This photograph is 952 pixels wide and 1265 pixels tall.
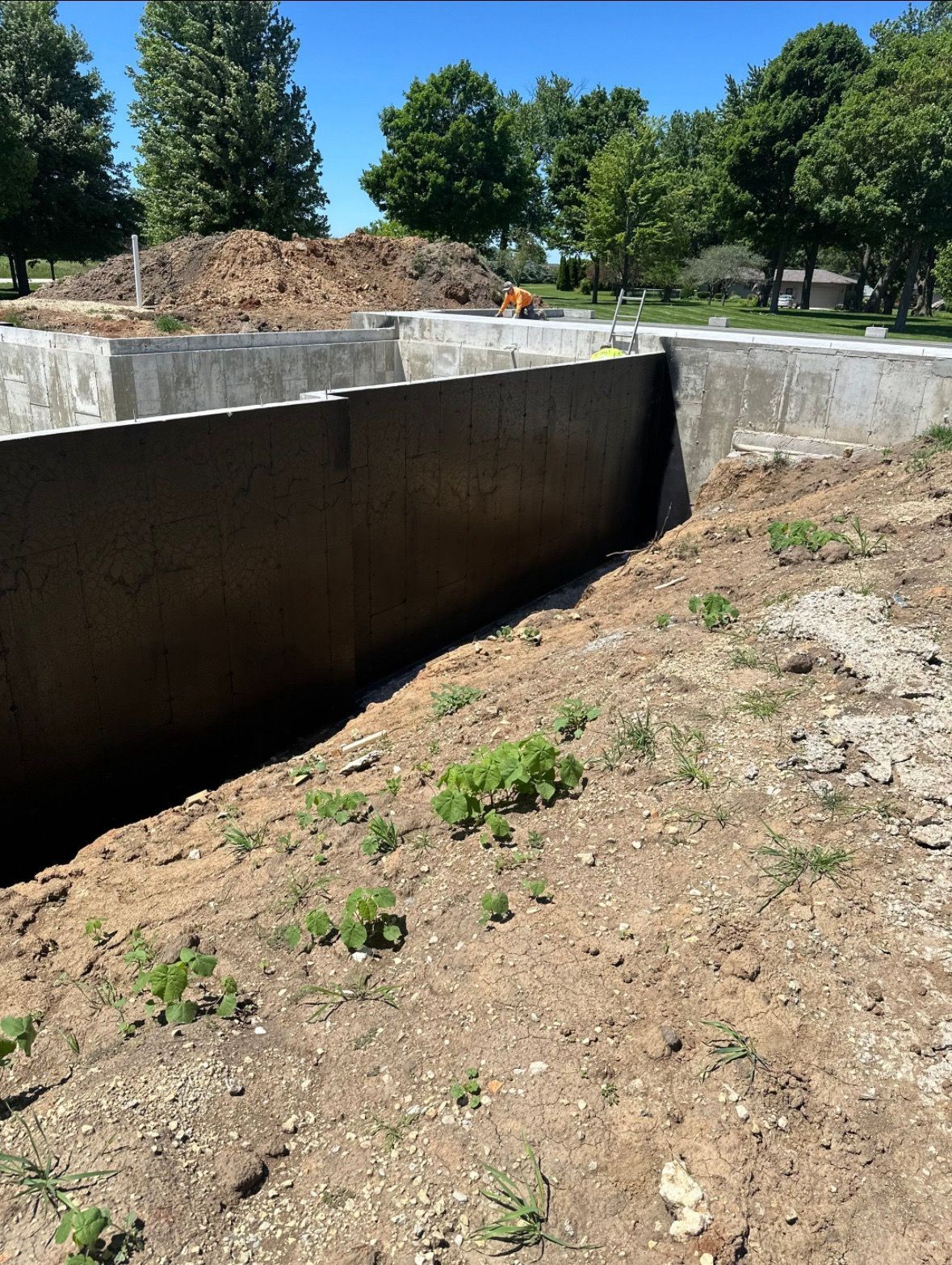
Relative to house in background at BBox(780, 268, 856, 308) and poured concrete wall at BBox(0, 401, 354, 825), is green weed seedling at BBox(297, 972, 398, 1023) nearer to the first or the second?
poured concrete wall at BBox(0, 401, 354, 825)

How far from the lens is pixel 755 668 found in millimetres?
5453

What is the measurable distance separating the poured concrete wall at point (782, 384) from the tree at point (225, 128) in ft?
82.4

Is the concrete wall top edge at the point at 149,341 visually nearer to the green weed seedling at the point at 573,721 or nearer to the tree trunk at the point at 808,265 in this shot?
the green weed seedling at the point at 573,721

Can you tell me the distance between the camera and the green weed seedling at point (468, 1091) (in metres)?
2.99

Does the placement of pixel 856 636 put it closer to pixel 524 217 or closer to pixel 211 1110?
pixel 211 1110

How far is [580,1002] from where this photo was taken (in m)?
3.30

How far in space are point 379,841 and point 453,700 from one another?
7.35 feet

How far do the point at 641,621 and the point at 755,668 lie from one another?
221 cm

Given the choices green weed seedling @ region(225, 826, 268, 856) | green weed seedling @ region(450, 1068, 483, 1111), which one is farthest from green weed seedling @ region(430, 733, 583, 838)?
green weed seedling @ region(450, 1068, 483, 1111)

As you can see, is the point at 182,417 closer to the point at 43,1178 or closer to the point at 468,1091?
the point at 43,1178

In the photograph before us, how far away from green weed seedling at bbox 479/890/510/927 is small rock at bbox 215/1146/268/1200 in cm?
128

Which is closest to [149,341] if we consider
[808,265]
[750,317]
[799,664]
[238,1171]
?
[799,664]

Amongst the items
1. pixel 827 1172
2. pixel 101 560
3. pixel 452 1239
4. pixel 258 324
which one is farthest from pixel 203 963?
pixel 258 324

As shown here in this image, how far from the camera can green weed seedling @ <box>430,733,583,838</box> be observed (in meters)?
4.38
